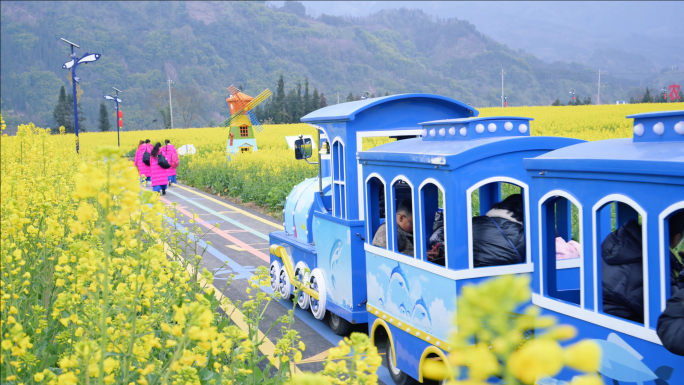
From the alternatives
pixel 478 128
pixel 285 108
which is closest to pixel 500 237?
pixel 478 128

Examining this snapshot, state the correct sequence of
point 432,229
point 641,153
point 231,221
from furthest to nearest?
point 231,221 < point 432,229 < point 641,153

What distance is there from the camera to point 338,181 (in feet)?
21.8

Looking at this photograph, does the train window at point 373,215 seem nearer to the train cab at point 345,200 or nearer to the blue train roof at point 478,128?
the train cab at point 345,200

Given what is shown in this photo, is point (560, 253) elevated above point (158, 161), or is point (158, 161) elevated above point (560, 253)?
point (158, 161)

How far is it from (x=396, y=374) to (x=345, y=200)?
1883 mm

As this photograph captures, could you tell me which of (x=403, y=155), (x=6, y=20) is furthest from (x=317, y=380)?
(x=6, y=20)

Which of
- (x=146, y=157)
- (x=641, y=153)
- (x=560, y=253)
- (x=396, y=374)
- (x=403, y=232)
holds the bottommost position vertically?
(x=396, y=374)

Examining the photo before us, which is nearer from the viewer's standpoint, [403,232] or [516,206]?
[516,206]

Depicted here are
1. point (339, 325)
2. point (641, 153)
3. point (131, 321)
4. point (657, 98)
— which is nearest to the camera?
point (131, 321)

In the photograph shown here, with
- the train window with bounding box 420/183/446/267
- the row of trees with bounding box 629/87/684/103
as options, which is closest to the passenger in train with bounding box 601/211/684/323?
the train window with bounding box 420/183/446/267

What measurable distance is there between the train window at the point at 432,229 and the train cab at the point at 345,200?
0.75 m

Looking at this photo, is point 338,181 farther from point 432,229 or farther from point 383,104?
point 432,229

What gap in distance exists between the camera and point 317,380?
108 cm

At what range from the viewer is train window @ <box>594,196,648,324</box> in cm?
326
